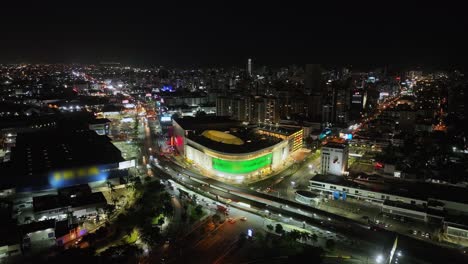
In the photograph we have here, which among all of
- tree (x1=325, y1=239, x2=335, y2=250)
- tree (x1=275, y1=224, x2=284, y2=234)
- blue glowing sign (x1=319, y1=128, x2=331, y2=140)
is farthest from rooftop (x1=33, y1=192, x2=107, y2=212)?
blue glowing sign (x1=319, y1=128, x2=331, y2=140)

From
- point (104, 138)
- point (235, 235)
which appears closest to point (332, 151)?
point (235, 235)

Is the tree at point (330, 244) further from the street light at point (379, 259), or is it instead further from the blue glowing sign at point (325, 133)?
the blue glowing sign at point (325, 133)

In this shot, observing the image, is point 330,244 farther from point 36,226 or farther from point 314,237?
point 36,226

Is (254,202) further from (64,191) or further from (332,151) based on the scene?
(64,191)

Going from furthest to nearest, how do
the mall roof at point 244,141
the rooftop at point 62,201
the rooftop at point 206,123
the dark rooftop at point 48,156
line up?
1. the rooftop at point 206,123
2. the mall roof at point 244,141
3. the dark rooftop at point 48,156
4. the rooftop at point 62,201

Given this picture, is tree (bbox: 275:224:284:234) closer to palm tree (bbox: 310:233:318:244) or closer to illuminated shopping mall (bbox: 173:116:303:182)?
palm tree (bbox: 310:233:318:244)

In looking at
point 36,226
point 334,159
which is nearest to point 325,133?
point 334,159

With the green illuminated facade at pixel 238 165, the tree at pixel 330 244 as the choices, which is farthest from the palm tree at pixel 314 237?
the green illuminated facade at pixel 238 165
